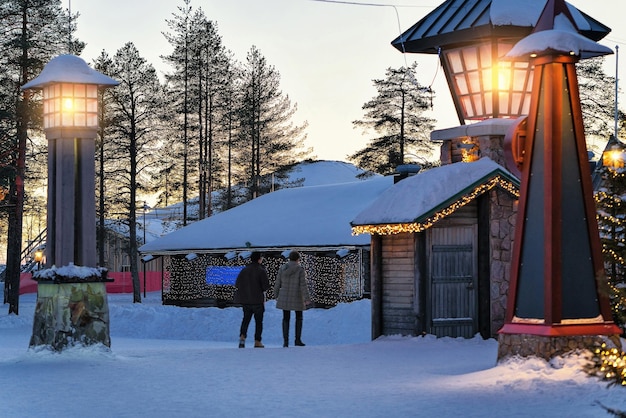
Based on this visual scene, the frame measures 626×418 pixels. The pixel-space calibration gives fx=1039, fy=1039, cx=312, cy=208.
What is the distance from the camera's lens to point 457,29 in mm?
22094

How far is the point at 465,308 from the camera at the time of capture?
62.2ft

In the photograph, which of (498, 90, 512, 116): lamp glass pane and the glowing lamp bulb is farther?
(498, 90, 512, 116): lamp glass pane

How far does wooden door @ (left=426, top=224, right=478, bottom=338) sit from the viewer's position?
18.8 metres

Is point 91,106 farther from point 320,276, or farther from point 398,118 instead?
point 398,118

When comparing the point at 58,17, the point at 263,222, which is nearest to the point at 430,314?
the point at 263,222

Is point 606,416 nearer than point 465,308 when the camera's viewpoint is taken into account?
Yes

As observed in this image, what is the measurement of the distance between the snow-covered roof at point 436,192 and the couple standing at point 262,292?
164 cm

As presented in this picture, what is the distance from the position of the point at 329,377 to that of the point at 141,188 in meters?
42.8

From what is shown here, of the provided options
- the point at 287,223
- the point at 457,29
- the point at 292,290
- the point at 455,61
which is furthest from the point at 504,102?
the point at 287,223

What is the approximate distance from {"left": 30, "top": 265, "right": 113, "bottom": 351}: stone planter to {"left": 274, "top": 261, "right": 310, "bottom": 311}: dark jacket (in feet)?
13.4

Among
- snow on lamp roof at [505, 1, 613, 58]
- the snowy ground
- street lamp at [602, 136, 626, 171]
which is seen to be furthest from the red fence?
street lamp at [602, 136, 626, 171]

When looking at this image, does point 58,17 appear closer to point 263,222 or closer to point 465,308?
point 263,222

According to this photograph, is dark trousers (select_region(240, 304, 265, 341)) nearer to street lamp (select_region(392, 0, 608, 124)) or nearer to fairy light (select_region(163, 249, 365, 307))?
street lamp (select_region(392, 0, 608, 124))

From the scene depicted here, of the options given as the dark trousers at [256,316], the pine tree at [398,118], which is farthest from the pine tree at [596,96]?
the dark trousers at [256,316]
